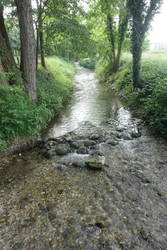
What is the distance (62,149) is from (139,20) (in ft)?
28.1

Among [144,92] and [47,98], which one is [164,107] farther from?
[47,98]

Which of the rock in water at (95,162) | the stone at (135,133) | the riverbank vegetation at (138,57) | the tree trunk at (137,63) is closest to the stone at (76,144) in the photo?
the rock in water at (95,162)

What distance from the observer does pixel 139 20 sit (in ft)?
26.1

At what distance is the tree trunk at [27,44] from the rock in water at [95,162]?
3.54m

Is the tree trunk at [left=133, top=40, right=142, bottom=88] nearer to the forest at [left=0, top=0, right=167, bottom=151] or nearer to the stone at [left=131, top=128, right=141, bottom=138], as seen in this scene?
the forest at [left=0, top=0, right=167, bottom=151]

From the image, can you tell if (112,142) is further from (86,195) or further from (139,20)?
(139,20)

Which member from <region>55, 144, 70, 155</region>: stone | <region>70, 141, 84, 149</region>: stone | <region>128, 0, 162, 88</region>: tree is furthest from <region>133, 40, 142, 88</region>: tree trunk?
<region>55, 144, 70, 155</region>: stone

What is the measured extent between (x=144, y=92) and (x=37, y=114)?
5.82 meters

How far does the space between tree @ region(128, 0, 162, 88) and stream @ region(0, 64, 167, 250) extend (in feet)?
18.7

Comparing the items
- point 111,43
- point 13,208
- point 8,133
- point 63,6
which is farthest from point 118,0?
point 111,43

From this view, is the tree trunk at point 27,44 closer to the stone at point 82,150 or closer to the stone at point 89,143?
the stone at point 89,143

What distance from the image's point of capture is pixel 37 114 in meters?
4.45

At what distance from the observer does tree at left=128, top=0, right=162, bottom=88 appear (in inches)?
301

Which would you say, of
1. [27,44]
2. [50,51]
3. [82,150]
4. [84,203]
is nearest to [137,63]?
[50,51]
